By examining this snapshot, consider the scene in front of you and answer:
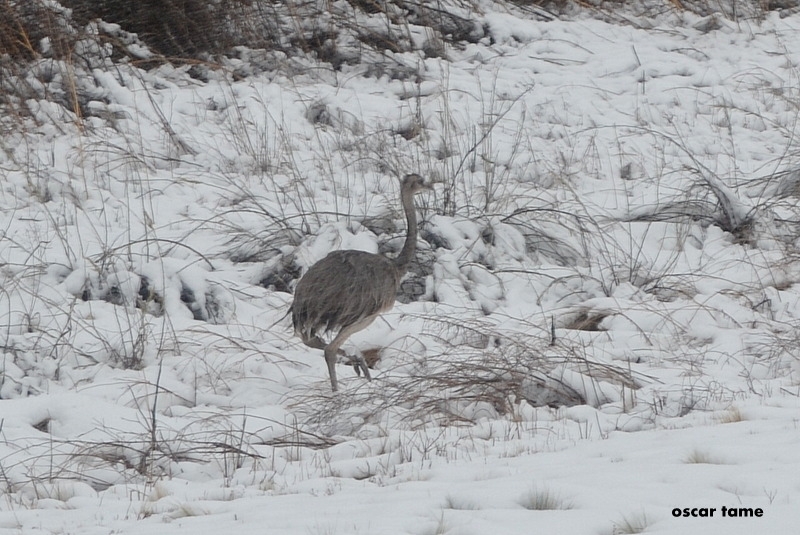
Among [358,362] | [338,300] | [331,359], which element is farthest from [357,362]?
[338,300]

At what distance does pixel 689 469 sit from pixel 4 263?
17.2ft

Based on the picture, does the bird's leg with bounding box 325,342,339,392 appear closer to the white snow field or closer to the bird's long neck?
the white snow field

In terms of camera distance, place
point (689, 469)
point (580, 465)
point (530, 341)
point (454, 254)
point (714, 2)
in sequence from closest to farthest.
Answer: point (689, 469)
point (580, 465)
point (530, 341)
point (454, 254)
point (714, 2)

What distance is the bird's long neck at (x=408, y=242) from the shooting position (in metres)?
6.89

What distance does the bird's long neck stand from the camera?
6.89m

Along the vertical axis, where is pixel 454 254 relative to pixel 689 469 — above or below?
below

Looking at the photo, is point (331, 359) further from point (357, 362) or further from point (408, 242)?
point (408, 242)

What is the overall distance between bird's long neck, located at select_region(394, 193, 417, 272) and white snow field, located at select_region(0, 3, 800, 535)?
0.40 metres

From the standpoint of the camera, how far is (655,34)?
43.1 feet

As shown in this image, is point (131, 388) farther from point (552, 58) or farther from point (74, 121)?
point (552, 58)

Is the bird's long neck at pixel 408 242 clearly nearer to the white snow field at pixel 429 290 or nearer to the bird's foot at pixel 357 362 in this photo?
the white snow field at pixel 429 290

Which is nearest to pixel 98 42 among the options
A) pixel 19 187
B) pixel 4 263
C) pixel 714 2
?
pixel 19 187

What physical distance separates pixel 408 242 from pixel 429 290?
0.90m

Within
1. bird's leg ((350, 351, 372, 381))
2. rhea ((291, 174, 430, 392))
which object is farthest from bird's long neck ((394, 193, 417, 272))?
bird's leg ((350, 351, 372, 381))
